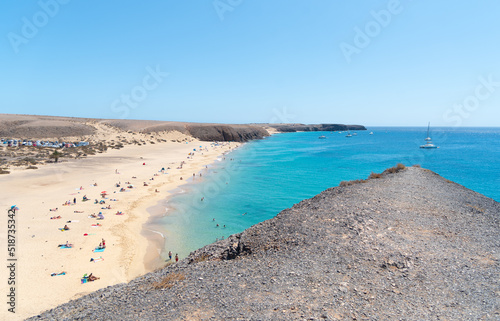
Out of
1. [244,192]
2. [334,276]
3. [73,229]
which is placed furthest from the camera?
[244,192]

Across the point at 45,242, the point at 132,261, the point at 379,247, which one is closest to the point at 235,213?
the point at 132,261

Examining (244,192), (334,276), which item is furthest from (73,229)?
(334,276)

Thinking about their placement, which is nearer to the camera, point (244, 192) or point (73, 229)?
point (73, 229)

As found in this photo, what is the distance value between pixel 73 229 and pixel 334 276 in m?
20.4

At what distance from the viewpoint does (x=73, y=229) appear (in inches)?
846

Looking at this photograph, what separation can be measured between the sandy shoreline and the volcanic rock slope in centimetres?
453

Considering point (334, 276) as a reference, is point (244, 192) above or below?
below

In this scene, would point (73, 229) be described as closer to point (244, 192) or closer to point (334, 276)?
point (244, 192)

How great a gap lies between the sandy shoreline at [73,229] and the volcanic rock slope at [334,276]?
4.53 metres

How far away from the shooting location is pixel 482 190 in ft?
122

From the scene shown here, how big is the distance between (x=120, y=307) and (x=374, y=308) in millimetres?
8073

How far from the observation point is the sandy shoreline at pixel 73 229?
1464 centimetres

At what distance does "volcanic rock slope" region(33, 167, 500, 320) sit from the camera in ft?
27.5

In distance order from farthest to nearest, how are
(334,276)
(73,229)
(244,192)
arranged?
(244,192)
(73,229)
(334,276)
